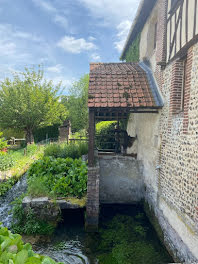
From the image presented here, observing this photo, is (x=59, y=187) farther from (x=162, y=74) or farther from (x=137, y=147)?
(x=162, y=74)

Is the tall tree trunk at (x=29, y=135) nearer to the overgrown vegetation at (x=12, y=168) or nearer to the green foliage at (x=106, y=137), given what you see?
the overgrown vegetation at (x=12, y=168)

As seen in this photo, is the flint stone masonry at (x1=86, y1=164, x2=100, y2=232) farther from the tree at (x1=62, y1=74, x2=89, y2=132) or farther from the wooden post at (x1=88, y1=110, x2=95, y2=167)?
the tree at (x1=62, y1=74, x2=89, y2=132)

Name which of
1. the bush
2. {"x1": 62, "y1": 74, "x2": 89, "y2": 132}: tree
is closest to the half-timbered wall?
the bush

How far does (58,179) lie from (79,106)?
67.5 ft

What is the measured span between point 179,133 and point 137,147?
409 cm

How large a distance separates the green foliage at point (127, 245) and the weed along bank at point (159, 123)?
1.15ft

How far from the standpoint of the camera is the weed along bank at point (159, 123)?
4.14 m

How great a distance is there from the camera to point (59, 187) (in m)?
6.46

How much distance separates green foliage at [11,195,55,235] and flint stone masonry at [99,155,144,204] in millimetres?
2578

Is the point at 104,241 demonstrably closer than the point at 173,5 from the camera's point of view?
No

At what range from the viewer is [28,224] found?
17.9 ft

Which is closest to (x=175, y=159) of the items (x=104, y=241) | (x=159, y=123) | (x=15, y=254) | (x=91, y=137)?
(x=159, y=123)

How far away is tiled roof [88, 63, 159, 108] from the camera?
234 inches

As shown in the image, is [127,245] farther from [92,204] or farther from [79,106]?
[79,106]
